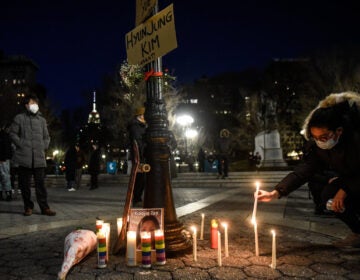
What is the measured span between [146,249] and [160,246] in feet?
0.49

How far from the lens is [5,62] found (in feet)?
291

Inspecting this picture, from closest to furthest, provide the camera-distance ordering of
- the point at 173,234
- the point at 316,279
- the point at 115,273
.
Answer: the point at 316,279 < the point at 115,273 < the point at 173,234

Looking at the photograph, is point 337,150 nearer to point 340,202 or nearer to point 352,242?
point 340,202

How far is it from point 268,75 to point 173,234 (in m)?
44.6

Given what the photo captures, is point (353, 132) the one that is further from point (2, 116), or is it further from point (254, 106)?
point (254, 106)

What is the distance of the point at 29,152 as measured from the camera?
20.6 feet

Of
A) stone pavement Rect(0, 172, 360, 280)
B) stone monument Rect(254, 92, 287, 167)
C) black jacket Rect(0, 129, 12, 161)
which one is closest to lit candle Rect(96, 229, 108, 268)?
stone pavement Rect(0, 172, 360, 280)

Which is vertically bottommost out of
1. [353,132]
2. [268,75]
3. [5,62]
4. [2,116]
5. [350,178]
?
[350,178]

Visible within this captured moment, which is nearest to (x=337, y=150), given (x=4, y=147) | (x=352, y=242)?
(x=352, y=242)

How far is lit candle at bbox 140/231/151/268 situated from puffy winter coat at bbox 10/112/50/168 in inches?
156

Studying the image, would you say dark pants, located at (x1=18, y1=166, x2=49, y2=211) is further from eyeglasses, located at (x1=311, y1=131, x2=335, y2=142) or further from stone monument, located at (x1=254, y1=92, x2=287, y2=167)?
stone monument, located at (x1=254, y1=92, x2=287, y2=167)

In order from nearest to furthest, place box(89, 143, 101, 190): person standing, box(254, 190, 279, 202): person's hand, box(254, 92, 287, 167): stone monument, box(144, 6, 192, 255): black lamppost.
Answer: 1. box(254, 190, 279, 202): person's hand
2. box(144, 6, 192, 255): black lamppost
3. box(89, 143, 101, 190): person standing
4. box(254, 92, 287, 167): stone monument

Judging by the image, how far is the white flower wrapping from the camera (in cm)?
299

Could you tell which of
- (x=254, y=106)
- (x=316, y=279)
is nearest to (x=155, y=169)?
(x=316, y=279)
